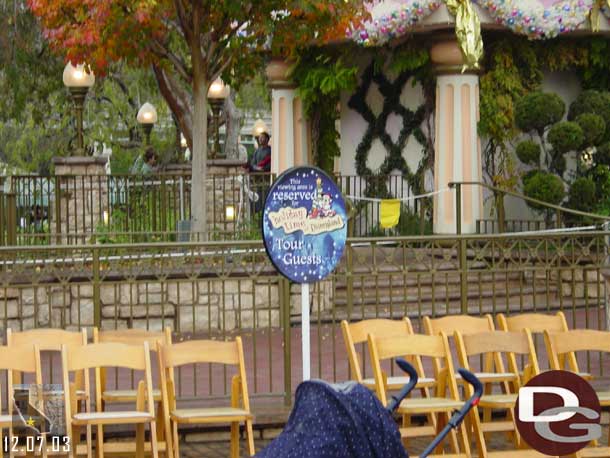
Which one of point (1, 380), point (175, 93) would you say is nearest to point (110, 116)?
point (175, 93)

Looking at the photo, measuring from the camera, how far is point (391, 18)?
2202cm

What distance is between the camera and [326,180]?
11.3 metres

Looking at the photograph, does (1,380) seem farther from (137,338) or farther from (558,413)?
(558,413)

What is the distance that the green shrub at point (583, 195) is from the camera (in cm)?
→ 2233

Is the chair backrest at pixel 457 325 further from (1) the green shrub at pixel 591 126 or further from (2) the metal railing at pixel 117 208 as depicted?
(1) the green shrub at pixel 591 126

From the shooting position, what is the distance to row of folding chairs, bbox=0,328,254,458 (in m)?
10.3

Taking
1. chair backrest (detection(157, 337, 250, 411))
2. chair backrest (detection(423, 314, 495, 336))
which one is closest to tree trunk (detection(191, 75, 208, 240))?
chair backrest (detection(423, 314, 495, 336))

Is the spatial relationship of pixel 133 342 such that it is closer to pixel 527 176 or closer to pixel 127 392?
pixel 127 392

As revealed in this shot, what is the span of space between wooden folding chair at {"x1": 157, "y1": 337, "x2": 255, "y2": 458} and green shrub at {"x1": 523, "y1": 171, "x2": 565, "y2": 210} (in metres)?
11.9

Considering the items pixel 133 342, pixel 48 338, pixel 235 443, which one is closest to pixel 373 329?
pixel 235 443

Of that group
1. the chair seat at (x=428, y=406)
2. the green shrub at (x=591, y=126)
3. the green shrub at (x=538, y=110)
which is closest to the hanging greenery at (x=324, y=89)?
the green shrub at (x=538, y=110)

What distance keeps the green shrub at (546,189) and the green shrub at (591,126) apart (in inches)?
30.3

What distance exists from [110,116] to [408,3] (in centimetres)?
2174

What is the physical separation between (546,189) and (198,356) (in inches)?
479
